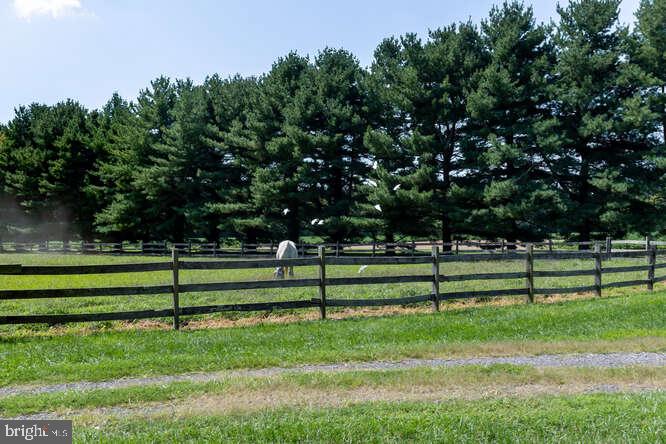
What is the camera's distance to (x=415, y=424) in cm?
495

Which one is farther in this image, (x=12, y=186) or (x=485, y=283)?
(x=12, y=186)

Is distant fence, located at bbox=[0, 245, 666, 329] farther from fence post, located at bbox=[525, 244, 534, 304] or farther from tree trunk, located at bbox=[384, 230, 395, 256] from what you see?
tree trunk, located at bbox=[384, 230, 395, 256]

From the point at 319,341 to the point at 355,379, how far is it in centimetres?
278

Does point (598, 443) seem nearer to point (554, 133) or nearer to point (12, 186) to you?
point (554, 133)

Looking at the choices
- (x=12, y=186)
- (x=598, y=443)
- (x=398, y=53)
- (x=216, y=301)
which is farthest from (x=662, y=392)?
(x=12, y=186)

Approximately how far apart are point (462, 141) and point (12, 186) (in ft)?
158

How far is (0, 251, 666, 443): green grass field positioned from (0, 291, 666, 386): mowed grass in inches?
1.2

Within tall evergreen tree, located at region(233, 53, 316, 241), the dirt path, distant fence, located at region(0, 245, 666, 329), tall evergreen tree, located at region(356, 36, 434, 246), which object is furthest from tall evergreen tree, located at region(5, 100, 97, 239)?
the dirt path

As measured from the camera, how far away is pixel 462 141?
35.9 meters

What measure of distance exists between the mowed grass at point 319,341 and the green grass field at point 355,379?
0.10ft

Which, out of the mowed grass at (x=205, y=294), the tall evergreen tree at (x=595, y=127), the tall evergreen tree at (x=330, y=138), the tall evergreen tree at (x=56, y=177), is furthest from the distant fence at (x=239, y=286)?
the tall evergreen tree at (x=56, y=177)

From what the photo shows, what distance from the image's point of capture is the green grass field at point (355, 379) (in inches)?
192

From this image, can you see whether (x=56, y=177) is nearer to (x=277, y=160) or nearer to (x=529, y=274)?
(x=277, y=160)

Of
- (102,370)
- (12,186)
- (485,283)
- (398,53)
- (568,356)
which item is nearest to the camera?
(102,370)
